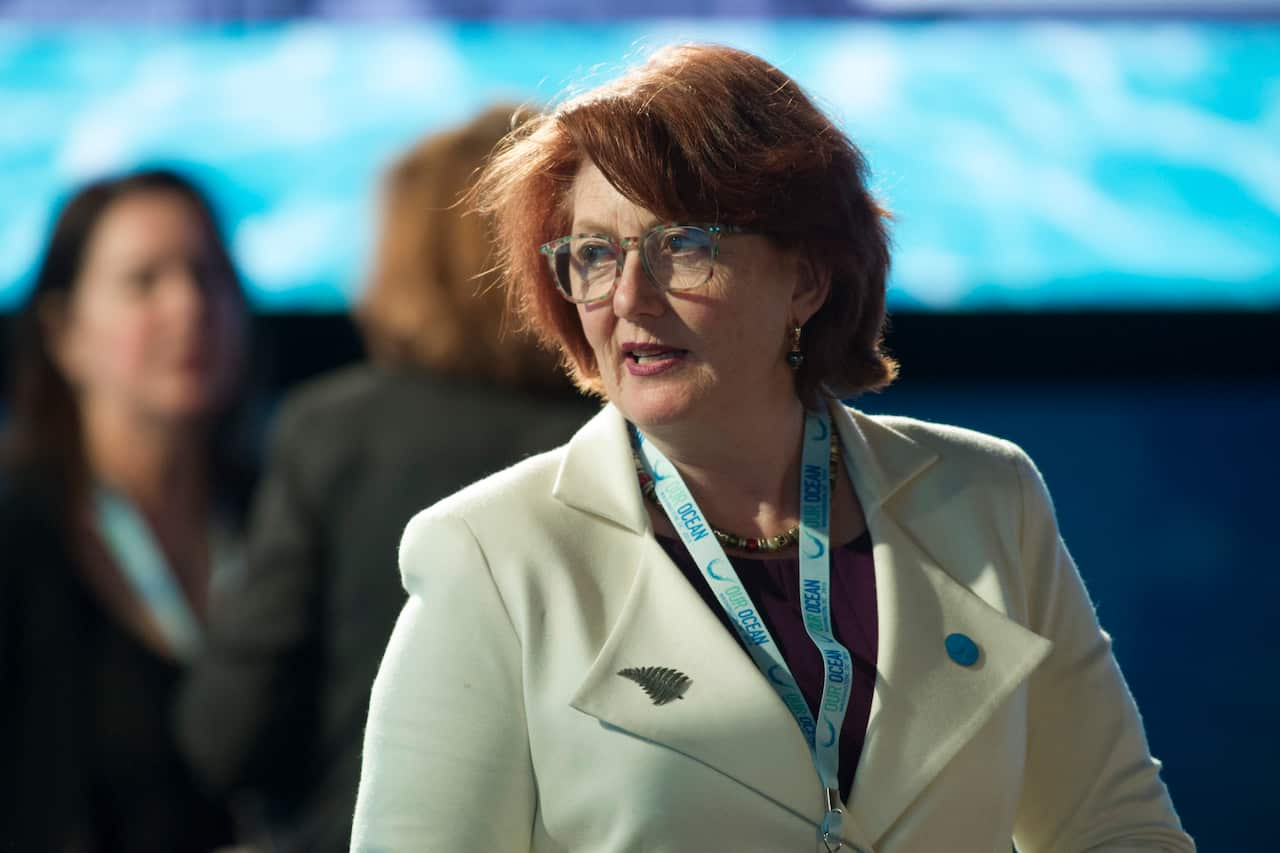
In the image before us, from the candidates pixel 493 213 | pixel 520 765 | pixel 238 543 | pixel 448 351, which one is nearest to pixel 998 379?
pixel 238 543

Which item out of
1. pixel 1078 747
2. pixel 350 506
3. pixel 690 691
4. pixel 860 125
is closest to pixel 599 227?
pixel 690 691

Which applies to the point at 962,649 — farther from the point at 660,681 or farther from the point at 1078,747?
the point at 660,681

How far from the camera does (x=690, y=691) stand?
A: 1590mm

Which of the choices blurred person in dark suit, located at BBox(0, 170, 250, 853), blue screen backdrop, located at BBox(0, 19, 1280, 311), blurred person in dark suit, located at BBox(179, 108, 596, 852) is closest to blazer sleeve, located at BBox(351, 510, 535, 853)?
blurred person in dark suit, located at BBox(179, 108, 596, 852)

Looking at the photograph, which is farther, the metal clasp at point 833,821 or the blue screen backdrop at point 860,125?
the blue screen backdrop at point 860,125

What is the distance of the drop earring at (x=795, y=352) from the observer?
179cm

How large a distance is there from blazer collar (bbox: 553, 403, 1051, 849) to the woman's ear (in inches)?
6.5

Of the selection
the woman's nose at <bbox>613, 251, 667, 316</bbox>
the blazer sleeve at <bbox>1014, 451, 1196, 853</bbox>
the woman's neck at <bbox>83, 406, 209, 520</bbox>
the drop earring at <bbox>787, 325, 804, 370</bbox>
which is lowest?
the woman's neck at <bbox>83, 406, 209, 520</bbox>

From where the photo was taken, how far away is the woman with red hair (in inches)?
60.8

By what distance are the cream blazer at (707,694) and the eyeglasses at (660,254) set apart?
7.3 inches

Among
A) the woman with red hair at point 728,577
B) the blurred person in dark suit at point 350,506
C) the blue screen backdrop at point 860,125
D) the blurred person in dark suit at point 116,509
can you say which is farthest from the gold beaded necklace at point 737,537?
the blue screen backdrop at point 860,125

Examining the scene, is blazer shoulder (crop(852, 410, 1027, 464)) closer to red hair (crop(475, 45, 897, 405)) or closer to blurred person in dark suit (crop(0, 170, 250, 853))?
red hair (crop(475, 45, 897, 405))

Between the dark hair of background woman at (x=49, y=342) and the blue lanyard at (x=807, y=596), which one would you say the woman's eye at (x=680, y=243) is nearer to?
the blue lanyard at (x=807, y=596)

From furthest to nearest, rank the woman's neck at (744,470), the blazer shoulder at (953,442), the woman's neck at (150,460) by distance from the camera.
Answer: the woman's neck at (150,460), the blazer shoulder at (953,442), the woman's neck at (744,470)
